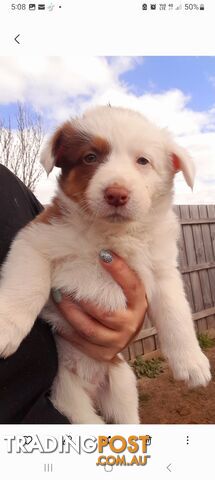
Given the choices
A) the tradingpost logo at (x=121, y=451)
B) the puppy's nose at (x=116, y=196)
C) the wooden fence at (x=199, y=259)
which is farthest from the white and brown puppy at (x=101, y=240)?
the wooden fence at (x=199, y=259)

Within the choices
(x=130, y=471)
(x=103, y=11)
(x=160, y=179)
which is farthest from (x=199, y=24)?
(x=130, y=471)

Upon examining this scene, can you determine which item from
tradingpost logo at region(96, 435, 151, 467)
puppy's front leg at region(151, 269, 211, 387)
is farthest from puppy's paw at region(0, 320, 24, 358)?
puppy's front leg at region(151, 269, 211, 387)

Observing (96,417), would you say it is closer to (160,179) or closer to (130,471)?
(130,471)

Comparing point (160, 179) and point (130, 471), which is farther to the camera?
point (160, 179)

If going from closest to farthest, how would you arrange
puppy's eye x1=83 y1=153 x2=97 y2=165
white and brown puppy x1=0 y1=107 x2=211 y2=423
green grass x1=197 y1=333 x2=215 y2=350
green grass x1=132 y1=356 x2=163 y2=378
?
white and brown puppy x1=0 y1=107 x2=211 y2=423
puppy's eye x1=83 y1=153 x2=97 y2=165
green grass x1=132 y1=356 x2=163 y2=378
green grass x1=197 y1=333 x2=215 y2=350

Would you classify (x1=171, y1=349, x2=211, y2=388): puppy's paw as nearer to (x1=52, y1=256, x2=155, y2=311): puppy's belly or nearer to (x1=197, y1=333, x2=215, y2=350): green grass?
(x1=52, y1=256, x2=155, y2=311): puppy's belly

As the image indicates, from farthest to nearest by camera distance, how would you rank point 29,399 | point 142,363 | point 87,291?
point 142,363
point 87,291
point 29,399
